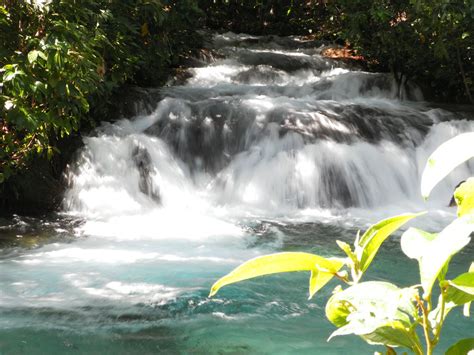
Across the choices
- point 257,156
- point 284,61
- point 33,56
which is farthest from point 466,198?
point 284,61

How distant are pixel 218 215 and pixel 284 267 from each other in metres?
6.04

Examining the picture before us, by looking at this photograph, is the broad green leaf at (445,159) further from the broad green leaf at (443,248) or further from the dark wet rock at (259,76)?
the dark wet rock at (259,76)

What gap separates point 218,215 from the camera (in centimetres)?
665

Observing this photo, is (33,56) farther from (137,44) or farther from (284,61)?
(284,61)

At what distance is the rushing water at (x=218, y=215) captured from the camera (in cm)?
341

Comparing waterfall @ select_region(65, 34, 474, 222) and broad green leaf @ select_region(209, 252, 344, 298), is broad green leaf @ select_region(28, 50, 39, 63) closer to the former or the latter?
waterfall @ select_region(65, 34, 474, 222)

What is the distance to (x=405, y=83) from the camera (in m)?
11.2

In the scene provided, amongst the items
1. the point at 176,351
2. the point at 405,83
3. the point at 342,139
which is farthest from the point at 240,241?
the point at 405,83

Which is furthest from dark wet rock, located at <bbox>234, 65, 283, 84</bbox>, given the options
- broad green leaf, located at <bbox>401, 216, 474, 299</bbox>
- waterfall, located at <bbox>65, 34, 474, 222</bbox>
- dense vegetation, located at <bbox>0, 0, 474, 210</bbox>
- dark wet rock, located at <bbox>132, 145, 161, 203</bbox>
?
broad green leaf, located at <bbox>401, 216, 474, 299</bbox>

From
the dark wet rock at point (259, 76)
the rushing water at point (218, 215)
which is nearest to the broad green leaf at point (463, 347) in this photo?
the rushing water at point (218, 215)

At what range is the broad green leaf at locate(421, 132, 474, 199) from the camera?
0.56 metres

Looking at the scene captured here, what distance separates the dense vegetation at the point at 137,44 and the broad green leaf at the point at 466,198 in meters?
4.80

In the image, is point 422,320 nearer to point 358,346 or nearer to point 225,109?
point 358,346

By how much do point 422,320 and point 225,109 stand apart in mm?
7871
